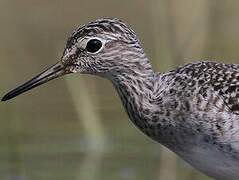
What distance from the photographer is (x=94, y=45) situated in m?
9.57

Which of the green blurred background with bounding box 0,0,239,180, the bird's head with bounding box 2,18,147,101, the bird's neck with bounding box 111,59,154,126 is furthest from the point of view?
the green blurred background with bounding box 0,0,239,180

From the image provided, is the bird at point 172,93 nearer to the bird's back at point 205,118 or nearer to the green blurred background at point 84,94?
the bird's back at point 205,118

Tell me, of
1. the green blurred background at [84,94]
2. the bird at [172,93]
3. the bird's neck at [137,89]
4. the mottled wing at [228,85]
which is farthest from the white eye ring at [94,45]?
the mottled wing at [228,85]

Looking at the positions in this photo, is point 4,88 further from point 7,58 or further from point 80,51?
point 80,51

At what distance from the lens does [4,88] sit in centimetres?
1434

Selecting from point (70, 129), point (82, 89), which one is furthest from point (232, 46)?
point (82, 89)

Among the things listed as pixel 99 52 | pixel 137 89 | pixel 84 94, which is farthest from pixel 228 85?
pixel 84 94

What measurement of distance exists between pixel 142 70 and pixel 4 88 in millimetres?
4985

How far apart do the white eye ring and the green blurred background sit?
0.91 m

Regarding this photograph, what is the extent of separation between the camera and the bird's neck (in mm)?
9672

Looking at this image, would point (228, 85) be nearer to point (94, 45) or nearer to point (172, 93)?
point (172, 93)

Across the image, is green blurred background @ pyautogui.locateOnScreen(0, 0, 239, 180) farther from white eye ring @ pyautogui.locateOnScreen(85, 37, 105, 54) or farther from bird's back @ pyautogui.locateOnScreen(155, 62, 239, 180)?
white eye ring @ pyautogui.locateOnScreen(85, 37, 105, 54)

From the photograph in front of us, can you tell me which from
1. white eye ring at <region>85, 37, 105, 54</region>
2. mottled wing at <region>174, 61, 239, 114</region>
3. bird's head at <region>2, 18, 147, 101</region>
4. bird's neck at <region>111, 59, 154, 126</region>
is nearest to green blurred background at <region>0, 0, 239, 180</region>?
mottled wing at <region>174, 61, 239, 114</region>

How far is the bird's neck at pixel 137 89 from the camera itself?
9.67 metres
